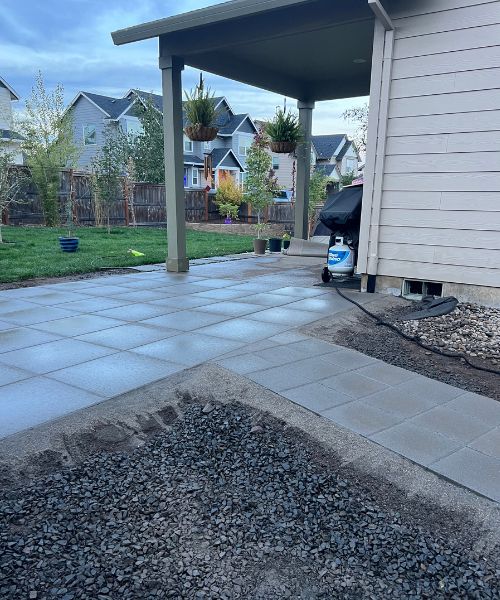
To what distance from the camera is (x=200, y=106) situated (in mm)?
6543

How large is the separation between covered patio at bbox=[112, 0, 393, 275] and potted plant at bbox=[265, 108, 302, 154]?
1.88ft

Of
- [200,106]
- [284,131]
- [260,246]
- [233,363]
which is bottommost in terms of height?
[233,363]

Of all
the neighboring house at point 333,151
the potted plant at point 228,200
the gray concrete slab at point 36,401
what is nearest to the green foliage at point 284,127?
the gray concrete slab at point 36,401

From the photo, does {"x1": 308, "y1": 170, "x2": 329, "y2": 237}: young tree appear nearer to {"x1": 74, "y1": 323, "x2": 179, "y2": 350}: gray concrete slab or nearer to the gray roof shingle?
{"x1": 74, "y1": 323, "x2": 179, "y2": 350}: gray concrete slab

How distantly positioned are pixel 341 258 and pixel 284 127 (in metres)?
3.29

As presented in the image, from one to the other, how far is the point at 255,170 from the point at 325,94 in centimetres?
198

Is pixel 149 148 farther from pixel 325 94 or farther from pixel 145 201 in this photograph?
Answer: pixel 325 94

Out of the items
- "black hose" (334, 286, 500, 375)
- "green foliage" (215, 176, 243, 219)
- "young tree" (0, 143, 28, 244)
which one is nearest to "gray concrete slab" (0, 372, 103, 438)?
"black hose" (334, 286, 500, 375)

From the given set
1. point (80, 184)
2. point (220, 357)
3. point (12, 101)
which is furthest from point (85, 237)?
point (12, 101)

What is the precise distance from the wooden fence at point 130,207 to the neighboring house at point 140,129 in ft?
14.5

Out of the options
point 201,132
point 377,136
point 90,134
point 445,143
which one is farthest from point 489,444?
point 90,134

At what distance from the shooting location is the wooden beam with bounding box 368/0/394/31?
4559 mm

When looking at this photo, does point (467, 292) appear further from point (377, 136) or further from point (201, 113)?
point (201, 113)

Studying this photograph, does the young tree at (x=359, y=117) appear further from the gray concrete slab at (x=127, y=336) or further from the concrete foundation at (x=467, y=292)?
the gray concrete slab at (x=127, y=336)
